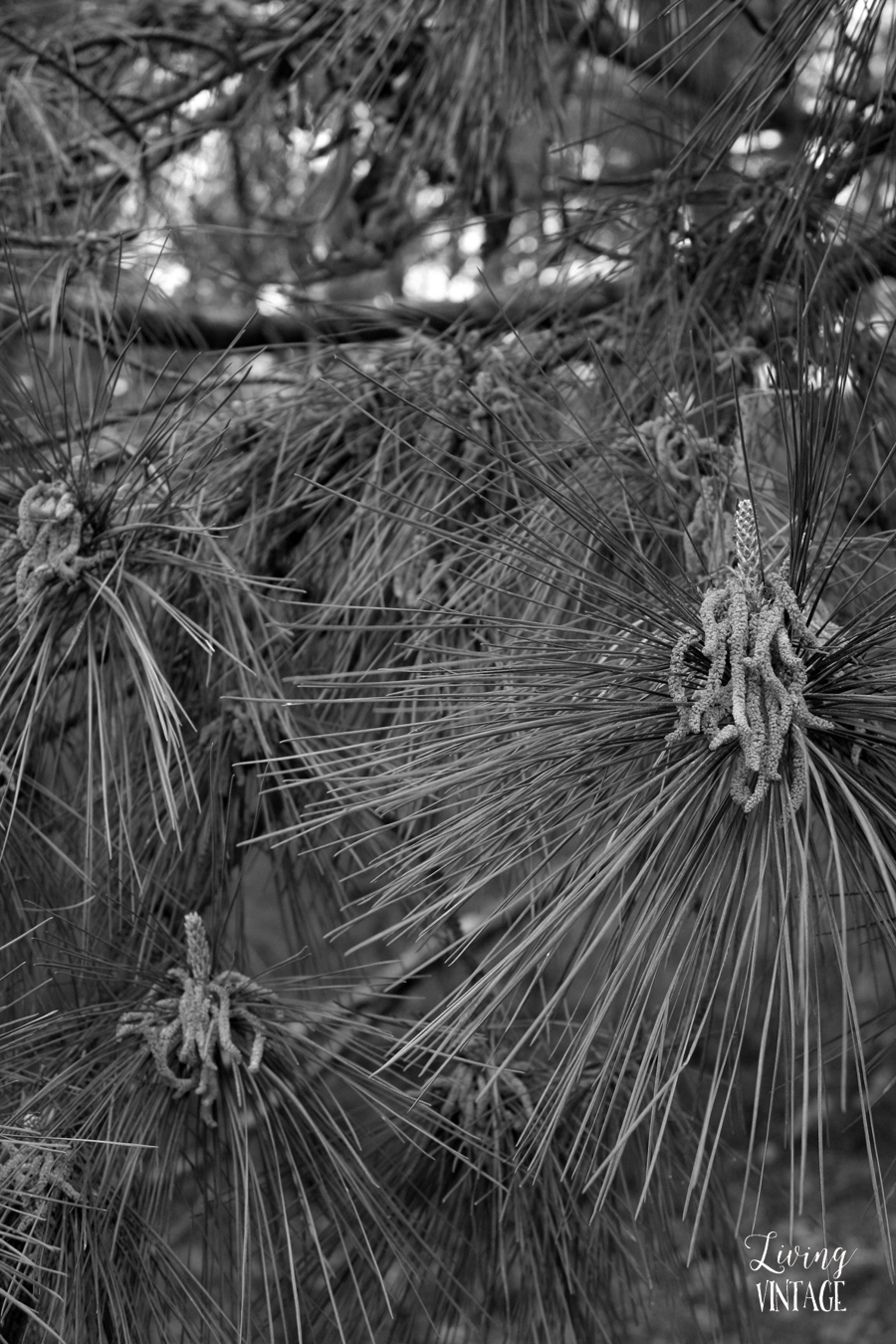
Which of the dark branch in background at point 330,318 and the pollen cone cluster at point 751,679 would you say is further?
the dark branch in background at point 330,318

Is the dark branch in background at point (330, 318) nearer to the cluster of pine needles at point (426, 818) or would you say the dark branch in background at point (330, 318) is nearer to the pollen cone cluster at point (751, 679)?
the cluster of pine needles at point (426, 818)

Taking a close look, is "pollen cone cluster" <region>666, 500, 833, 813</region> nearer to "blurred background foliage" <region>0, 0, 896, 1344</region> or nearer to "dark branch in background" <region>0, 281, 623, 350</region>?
"blurred background foliage" <region>0, 0, 896, 1344</region>

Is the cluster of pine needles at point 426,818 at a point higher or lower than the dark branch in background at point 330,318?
lower

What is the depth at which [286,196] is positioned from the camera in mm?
1741

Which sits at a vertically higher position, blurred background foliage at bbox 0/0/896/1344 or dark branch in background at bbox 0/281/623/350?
dark branch in background at bbox 0/281/623/350

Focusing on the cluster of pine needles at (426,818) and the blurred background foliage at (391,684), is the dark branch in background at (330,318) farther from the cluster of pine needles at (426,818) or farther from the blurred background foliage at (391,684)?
the cluster of pine needles at (426,818)

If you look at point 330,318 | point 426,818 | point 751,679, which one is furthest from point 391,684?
point 330,318

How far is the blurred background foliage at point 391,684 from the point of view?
537mm

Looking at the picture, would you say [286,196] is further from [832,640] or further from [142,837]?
[832,640]

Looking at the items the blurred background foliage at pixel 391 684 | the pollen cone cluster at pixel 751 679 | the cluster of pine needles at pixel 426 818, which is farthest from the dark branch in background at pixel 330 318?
the pollen cone cluster at pixel 751 679

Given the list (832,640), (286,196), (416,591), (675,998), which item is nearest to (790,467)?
(832,640)

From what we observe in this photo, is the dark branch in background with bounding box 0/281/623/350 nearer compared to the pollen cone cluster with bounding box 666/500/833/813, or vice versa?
the pollen cone cluster with bounding box 666/500/833/813

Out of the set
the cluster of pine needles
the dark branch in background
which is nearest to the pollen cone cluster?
the cluster of pine needles

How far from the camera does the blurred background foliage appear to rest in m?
0.54
